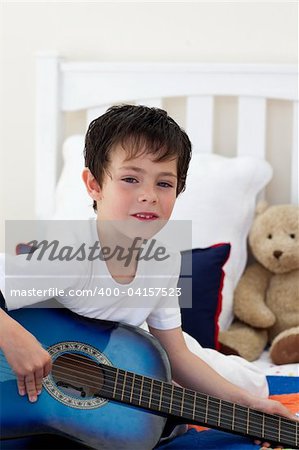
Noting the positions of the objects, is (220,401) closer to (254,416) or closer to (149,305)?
(254,416)

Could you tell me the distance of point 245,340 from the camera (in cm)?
Answer: 214

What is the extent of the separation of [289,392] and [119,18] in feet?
4.39

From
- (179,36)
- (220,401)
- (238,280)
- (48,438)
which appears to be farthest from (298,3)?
(48,438)

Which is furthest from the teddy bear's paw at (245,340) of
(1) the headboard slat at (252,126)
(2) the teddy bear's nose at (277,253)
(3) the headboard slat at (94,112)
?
(3) the headboard slat at (94,112)

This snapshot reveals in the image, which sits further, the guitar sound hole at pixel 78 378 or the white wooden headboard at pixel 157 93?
the white wooden headboard at pixel 157 93

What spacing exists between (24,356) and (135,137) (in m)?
0.46

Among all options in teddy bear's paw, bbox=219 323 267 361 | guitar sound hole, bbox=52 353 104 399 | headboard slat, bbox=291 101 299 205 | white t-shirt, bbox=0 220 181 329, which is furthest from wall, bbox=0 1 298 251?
guitar sound hole, bbox=52 353 104 399

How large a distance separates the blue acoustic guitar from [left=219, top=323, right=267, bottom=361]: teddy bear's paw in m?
0.62

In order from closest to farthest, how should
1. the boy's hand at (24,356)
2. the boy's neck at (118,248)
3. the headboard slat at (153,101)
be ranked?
the boy's hand at (24,356)
the boy's neck at (118,248)
the headboard slat at (153,101)

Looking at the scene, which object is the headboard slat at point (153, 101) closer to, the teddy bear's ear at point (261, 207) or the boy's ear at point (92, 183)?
the teddy bear's ear at point (261, 207)

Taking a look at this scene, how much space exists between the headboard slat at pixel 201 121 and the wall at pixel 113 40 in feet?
0.48

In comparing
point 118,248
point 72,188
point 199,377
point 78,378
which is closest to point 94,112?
point 72,188

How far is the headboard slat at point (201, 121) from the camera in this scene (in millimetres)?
2430

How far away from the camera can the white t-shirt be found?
1462mm
